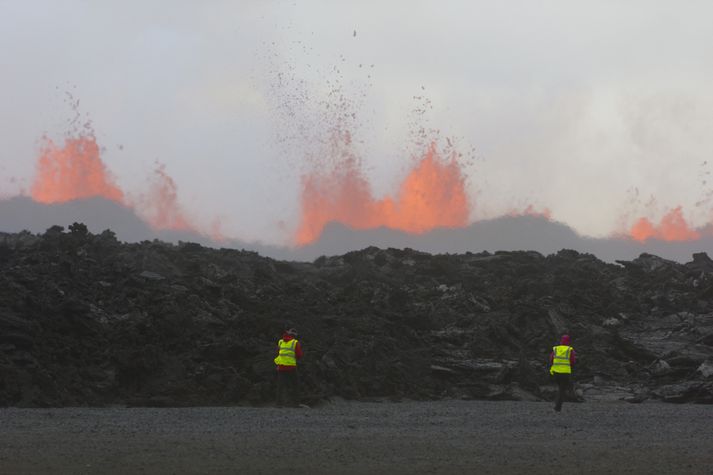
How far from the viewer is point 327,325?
30.1 metres

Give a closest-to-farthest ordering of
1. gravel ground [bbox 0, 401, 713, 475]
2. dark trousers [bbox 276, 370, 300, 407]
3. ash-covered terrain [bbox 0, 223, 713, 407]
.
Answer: gravel ground [bbox 0, 401, 713, 475] → dark trousers [bbox 276, 370, 300, 407] → ash-covered terrain [bbox 0, 223, 713, 407]

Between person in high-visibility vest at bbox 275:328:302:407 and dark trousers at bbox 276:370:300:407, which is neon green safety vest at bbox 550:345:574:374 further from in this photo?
dark trousers at bbox 276:370:300:407

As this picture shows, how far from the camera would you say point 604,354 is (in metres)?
30.2

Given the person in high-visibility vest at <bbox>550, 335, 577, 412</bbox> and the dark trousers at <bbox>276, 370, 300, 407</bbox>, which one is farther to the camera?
the dark trousers at <bbox>276, 370, 300, 407</bbox>

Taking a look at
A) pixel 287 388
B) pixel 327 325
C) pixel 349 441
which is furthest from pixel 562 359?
pixel 327 325

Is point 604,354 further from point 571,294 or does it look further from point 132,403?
point 132,403

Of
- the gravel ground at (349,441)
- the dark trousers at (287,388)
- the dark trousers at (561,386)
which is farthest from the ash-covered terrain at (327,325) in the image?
the dark trousers at (561,386)

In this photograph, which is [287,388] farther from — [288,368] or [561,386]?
[561,386]

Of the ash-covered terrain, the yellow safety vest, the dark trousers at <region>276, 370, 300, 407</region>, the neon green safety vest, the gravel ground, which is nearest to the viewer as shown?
the gravel ground

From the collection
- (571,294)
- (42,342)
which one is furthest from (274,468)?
(571,294)

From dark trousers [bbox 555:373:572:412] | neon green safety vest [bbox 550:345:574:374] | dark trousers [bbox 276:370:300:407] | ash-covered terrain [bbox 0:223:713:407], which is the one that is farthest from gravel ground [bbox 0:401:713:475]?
ash-covered terrain [bbox 0:223:713:407]

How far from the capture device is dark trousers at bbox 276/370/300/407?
21.8 meters

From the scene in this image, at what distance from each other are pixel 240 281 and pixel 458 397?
10.8 meters

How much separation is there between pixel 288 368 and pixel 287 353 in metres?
0.46
